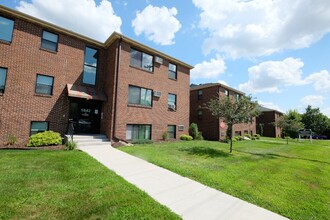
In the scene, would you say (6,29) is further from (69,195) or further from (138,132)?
(69,195)

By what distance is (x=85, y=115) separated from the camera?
13.4 m

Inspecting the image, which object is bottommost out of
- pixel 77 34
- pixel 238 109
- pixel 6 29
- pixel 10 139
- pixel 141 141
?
pixel 141 141

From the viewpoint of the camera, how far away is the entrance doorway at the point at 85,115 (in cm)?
1291

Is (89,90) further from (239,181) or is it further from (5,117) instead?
(239,181)

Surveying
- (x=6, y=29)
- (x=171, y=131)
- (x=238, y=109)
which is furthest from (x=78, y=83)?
(x=238, y=109)

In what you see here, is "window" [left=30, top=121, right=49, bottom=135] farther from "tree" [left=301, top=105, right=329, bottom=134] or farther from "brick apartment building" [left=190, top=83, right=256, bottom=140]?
"tree" [left=301, top=105, right=329, bottom=134]

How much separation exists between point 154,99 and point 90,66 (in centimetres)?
589

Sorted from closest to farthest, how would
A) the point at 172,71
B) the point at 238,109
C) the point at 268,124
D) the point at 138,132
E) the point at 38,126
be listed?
the point at 238,109, the point at 38,126, the point at 138,132, the point at 172,71, the point at 268,124

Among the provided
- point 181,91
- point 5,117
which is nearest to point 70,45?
point 5,117

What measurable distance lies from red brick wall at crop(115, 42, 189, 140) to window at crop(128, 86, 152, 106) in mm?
368

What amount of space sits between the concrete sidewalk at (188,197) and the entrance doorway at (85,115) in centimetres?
780

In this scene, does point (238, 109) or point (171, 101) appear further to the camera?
point (171, 101)

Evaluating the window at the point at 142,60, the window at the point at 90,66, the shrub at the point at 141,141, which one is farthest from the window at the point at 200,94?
the window at the point at 90,66

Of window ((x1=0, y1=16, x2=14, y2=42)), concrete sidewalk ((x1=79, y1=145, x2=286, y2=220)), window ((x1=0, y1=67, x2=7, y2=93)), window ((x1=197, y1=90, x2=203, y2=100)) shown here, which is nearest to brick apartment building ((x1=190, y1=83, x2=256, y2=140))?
window ((x1=197, y1=90, x2=203, y2=100))
